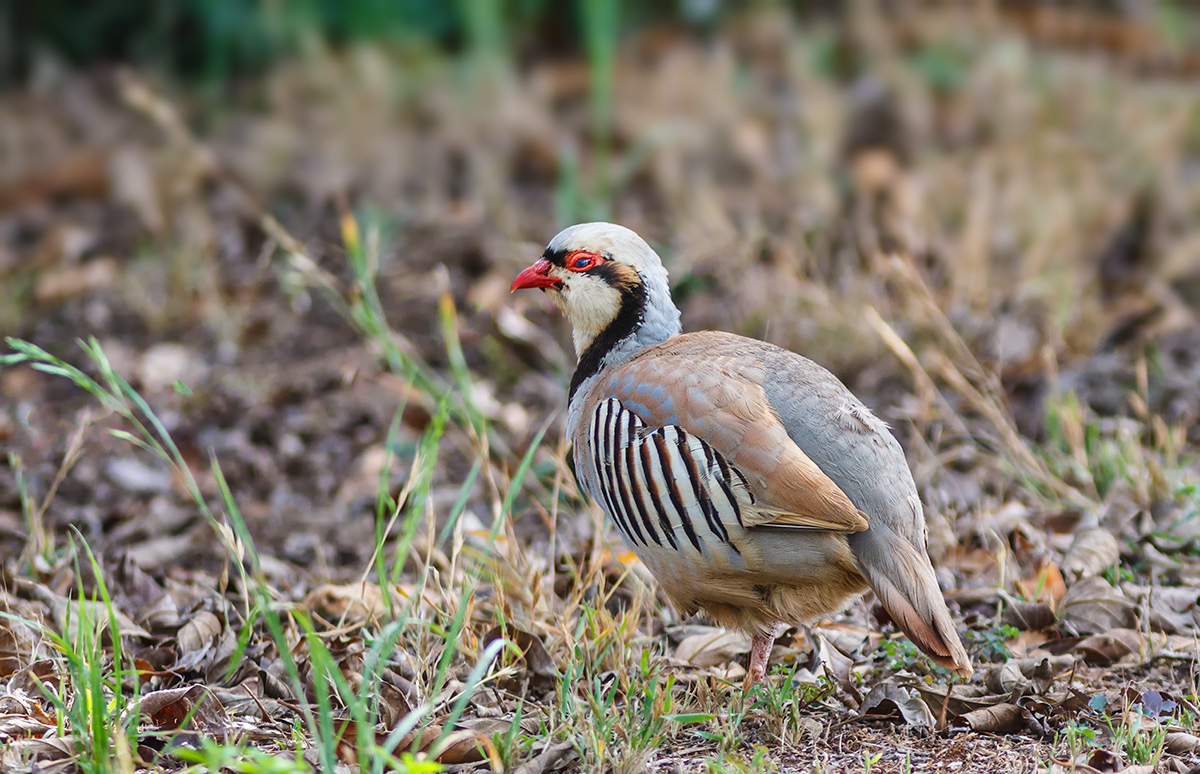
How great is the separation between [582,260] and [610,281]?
97 mm

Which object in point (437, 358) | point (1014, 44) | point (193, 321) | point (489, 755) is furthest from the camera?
point (1014, 44)

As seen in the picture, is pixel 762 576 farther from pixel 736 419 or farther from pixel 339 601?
pixel 339 601

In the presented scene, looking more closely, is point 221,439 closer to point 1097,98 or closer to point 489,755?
point 489,755

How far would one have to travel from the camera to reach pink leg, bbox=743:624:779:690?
3.09 metres

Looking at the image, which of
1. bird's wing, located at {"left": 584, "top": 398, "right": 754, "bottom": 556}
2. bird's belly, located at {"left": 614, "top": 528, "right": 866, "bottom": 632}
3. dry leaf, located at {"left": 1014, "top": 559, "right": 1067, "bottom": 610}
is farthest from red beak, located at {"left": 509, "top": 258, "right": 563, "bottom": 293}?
dry leaf, located at {"left": 1014, "top": 559, "right": 1067, "bottom": 610}

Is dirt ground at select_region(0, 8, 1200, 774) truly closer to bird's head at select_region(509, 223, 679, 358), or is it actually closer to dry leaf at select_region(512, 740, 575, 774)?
dry leaf at select_region(512, 740, 575, 774)

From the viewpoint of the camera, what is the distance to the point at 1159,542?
3.76m

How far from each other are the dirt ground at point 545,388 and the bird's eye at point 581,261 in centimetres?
37

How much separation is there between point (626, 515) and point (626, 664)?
0.36m

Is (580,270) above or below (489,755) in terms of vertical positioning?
above

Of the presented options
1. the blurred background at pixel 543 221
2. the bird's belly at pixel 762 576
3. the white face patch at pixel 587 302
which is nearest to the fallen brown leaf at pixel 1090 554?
the blurred background at pixel 543 221

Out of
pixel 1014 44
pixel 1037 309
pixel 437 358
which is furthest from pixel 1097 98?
pixel 437 358

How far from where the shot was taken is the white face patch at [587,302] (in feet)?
11.7

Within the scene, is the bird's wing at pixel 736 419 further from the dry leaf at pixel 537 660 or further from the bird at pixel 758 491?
the dry leaf at pixel 537 660
